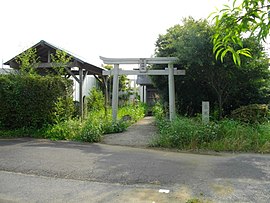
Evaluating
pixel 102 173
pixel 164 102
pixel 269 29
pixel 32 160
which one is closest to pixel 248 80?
pixel 164 102

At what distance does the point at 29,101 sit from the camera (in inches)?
406

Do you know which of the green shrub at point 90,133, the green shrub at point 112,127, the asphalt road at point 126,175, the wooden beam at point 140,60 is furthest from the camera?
the wooden beam at point 140,60

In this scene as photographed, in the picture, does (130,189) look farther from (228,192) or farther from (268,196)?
(268,196)

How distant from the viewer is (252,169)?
597 centimetres

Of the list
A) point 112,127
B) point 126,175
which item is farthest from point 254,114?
point 126,175

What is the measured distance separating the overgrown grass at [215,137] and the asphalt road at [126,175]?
0.66m

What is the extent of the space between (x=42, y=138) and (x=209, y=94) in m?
8.13

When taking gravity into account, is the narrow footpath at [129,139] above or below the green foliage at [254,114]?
below

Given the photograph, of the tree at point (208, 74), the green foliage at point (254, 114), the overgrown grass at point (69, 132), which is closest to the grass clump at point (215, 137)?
the green foliage at point (254, 114)

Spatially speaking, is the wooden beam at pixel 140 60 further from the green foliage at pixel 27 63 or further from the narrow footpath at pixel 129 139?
the narrow footpath at pixel 129 139

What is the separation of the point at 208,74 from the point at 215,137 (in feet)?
11.0

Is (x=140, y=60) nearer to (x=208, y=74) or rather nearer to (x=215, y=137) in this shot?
(x=208, y=74)

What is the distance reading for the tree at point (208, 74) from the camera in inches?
391

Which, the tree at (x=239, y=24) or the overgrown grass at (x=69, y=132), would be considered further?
the overgrown grass at (x=69, y=132)
